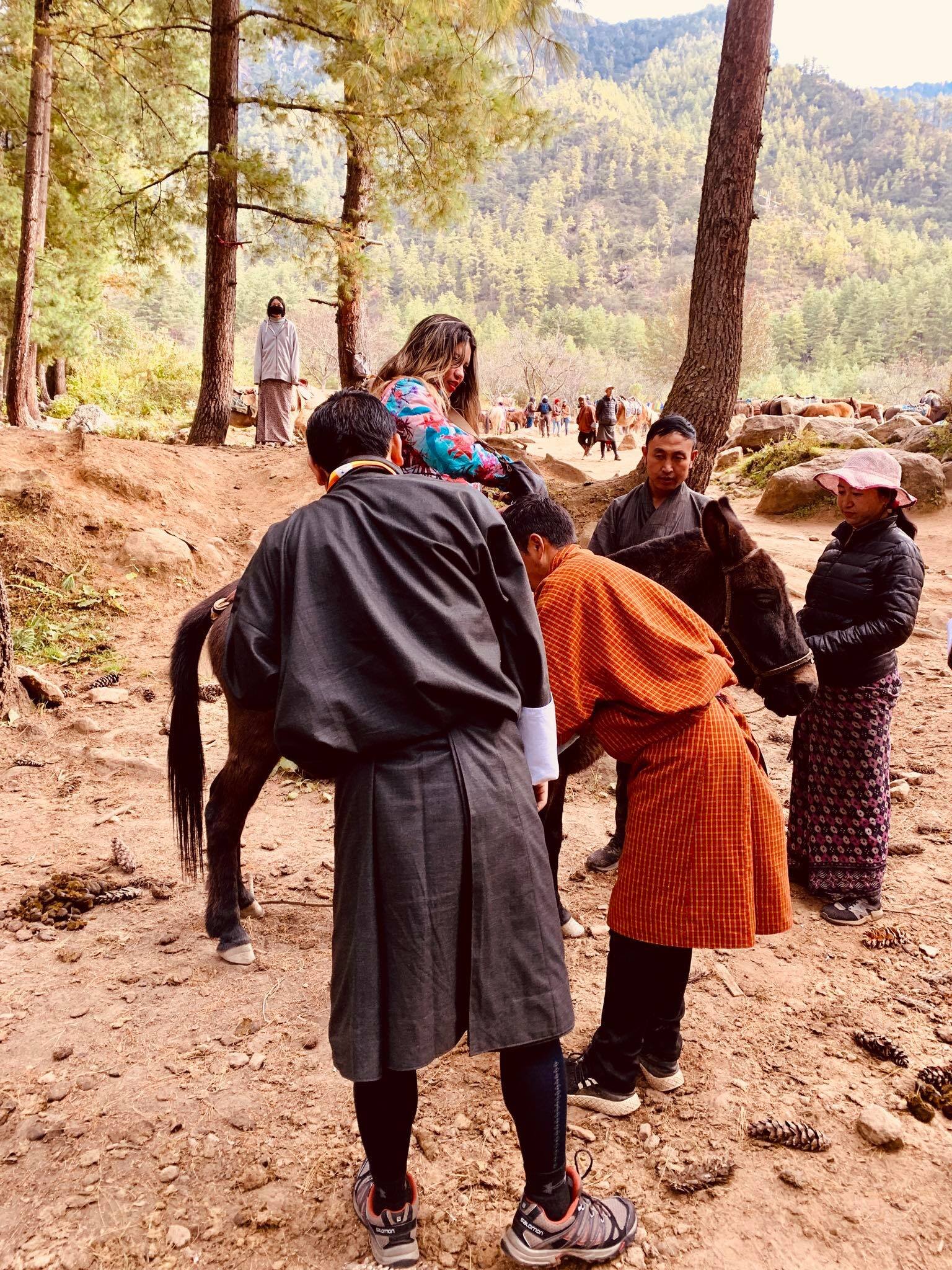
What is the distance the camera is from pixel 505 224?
13900cm

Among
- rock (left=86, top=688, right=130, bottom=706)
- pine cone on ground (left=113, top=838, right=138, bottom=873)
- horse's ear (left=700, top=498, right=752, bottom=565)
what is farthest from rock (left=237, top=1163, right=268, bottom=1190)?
rock (left=86, top=688, right=130, bottom=706)

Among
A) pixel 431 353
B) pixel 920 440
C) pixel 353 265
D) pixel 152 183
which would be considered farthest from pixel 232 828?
pixel 920 440

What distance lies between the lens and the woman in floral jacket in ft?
9.21

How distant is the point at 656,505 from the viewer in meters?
3.79

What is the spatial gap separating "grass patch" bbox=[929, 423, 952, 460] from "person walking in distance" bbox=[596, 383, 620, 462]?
807 cm

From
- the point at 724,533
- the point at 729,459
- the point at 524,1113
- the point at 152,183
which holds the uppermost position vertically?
the point at 152,183

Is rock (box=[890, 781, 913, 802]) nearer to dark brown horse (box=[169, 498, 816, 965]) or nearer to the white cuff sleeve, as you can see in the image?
dark brown horse (box=[169, 498, 816, 965])

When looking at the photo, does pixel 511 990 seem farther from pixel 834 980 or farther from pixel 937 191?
pixel 937 191

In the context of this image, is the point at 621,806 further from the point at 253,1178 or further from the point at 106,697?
the point at 106,697

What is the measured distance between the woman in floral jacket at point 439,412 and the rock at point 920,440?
13510mm

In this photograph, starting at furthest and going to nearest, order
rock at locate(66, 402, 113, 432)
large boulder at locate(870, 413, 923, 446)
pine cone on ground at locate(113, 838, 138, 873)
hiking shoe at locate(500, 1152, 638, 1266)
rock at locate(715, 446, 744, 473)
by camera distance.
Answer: rock at locate(715, 446, 744, 473)
large boulder at locate(870, 413, 923, 446)
rock at locate(66, 402, 113, 432)
pine cone on ground at locate(113, 838, 138, 873)
hiking shoe at locate(500, 1152, 638, 1266)

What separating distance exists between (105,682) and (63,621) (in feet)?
3.14

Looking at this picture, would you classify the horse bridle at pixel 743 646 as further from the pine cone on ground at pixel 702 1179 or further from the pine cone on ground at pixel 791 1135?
the pine cone on ground at pixel 702 1179

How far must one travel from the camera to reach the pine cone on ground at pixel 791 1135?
220 centimetres
